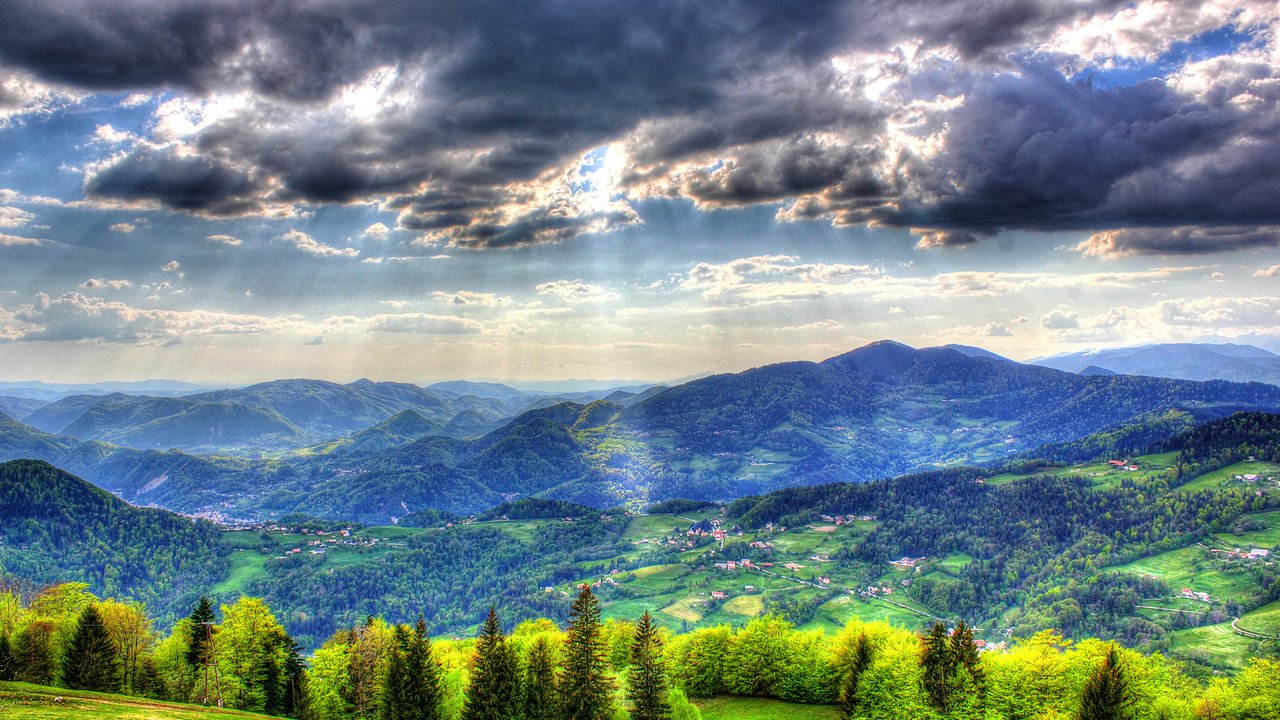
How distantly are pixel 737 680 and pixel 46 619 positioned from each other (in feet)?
226

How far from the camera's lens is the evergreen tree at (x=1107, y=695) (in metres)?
50.2

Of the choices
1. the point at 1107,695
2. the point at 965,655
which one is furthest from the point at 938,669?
the point at 1107,695

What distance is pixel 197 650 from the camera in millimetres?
58344

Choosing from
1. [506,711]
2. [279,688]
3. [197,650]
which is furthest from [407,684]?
[197,650]

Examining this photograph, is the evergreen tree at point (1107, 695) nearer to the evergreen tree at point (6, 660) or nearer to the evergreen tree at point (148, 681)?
the evergreen tree at point (148, 681)

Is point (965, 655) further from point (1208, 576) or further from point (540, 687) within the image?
point (1208, 576)

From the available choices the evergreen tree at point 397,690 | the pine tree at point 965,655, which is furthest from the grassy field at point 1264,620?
the evergreen tree at point 397,690

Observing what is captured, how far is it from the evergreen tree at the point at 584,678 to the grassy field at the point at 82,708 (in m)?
23.7

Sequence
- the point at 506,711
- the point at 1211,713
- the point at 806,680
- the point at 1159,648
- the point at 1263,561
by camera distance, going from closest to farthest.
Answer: the point at 1211,713
the point at 506,711
the point at 806,680
the point at 1159,648
the point at 1263,561

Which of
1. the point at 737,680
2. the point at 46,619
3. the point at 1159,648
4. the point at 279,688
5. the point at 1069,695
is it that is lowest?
the point at 1159,648

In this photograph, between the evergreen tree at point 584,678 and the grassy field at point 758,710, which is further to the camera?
the grassy field at point 758,710

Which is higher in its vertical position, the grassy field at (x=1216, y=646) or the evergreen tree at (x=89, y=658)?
the evergreen tree at (x=89, y=658)

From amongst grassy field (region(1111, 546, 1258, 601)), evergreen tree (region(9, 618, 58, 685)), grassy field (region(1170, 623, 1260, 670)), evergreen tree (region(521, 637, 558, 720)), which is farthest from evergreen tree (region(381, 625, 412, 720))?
grassy field (region(1111, 546, 1258, 601))

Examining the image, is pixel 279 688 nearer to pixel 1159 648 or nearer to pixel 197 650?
pixel 197 650
